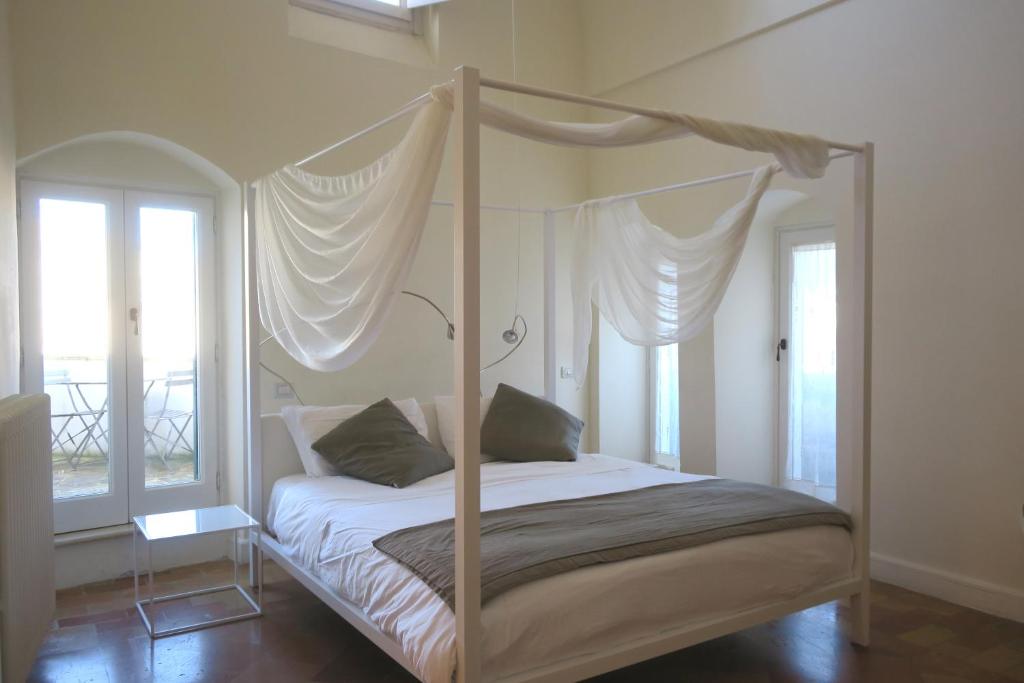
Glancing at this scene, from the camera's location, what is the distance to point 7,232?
3.45 metres

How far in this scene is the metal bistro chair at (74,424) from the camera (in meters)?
4.13

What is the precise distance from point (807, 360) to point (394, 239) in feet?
10.7

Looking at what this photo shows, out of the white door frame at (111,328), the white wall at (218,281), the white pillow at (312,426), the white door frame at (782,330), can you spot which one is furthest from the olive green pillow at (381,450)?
the white door frame at (782,330)

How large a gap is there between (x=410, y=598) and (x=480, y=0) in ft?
13.2

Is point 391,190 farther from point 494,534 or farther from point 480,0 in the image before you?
point 480,0

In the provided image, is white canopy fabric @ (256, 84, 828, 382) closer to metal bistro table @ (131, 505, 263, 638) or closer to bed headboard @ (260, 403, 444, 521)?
bed headboard @ (260, 403, 444, 521)

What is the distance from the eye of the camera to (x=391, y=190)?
Answer: 269cm

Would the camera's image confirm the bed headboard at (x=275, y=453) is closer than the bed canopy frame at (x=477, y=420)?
No

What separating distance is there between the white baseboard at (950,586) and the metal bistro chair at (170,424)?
3746mm

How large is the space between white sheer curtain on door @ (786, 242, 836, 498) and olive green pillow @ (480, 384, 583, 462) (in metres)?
1.45

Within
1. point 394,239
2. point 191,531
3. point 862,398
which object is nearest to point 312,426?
point 191,531

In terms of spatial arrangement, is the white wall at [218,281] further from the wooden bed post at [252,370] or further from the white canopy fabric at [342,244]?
the white canopy fabric at [342,244]

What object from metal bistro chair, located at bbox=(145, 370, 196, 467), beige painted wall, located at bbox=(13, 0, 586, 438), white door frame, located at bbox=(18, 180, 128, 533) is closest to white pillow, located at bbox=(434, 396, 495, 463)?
beige painted wall, located at bbox=(13, 0, 586, 438)

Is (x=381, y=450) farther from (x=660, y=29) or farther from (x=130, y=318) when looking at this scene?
(x=660, y=29)
